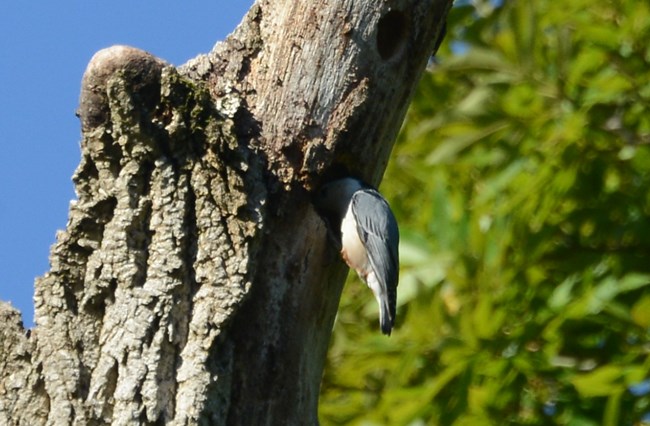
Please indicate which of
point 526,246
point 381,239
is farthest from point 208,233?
point 526,246

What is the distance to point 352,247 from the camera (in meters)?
3.60

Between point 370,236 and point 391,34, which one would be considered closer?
point 391,34

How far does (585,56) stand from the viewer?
157 inches

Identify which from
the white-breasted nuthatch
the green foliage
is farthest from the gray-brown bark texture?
the green foliage

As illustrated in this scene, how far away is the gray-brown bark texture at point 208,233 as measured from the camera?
2.77 m

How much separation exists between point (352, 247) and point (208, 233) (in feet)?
2.52

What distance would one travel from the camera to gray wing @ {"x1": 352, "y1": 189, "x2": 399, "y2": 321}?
376 cm

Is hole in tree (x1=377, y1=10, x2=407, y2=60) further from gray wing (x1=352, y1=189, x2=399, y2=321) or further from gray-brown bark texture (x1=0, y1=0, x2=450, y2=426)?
gray wing (x1=352, y1=189, x2=399, y2=321)

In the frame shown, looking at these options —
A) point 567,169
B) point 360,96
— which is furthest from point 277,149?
point 567,169

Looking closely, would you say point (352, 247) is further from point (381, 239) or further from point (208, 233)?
point (208, 233)

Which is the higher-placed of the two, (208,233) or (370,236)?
(370,236)

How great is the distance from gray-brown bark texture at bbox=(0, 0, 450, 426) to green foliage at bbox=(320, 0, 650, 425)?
52cm

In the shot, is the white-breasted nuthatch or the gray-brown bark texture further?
the white-breasted nuthatch

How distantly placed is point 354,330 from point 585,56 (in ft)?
3.53
